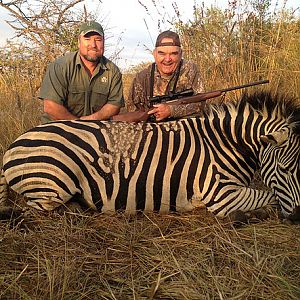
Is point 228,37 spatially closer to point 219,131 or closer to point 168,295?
point 219,131

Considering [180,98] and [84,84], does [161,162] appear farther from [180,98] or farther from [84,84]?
[84,84]

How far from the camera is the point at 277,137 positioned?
2.73 metres

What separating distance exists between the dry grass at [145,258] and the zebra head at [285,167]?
0.49 ft

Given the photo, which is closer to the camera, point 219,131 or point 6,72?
point 219,131

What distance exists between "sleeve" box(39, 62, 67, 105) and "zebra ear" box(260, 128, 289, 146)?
212cm

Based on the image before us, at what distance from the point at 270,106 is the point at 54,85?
6.84 ft

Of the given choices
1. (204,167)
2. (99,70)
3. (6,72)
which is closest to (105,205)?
(204,167)

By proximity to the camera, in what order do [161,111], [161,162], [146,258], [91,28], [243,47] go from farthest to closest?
[243,47], [91,28], [161,111], [161,162], [146,258]

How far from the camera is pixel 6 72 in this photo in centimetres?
775

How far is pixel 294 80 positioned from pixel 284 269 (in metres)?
3.45

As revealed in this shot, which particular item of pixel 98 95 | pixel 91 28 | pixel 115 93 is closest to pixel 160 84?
pixel 115 93

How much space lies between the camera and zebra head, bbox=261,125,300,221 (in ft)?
8.91

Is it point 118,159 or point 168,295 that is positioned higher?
point 118,159

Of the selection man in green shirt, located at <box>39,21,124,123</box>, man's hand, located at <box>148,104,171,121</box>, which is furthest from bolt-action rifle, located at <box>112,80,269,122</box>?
man in green shirt, located at <box>39,21,124,123</box>
